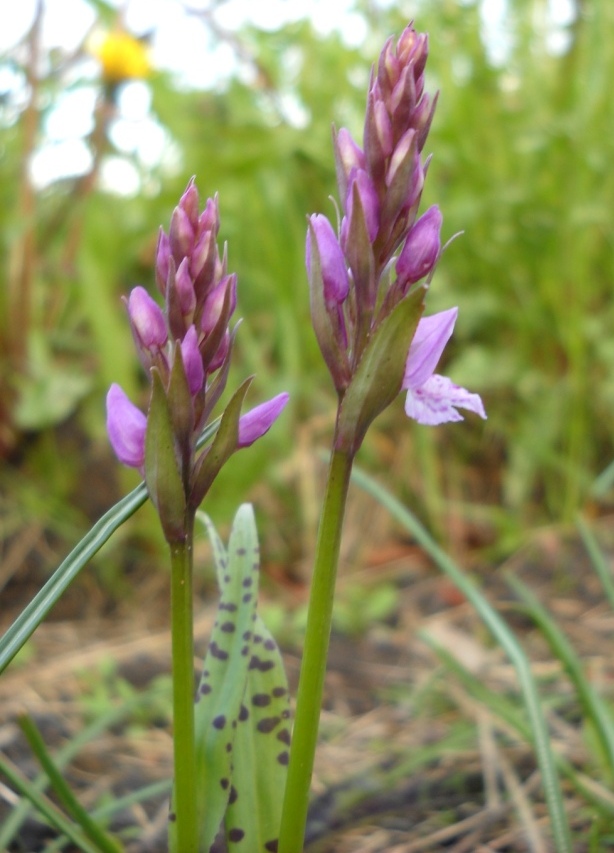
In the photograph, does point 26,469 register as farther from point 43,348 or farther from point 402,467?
point 402,467

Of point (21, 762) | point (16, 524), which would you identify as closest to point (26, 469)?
point (16, 524)

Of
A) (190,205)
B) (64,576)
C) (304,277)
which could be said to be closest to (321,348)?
(190,205)

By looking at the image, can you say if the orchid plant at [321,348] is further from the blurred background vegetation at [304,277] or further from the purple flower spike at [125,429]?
the blurred background vegetation at [304,277]

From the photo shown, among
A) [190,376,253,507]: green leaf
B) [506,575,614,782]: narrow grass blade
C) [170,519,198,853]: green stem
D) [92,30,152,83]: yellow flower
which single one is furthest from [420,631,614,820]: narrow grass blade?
[92,30,152,83]: yellow flower

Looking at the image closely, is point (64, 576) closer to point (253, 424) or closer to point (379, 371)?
point (253, 424)

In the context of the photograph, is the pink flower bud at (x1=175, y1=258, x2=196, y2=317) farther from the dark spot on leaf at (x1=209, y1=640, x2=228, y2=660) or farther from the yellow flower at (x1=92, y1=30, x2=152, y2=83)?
the yellow flower at (x1=92, y1=30, x2=152, y2=83)

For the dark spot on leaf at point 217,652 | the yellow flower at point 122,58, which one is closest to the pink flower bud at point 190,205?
the dark spot on leaf at point 217,652
